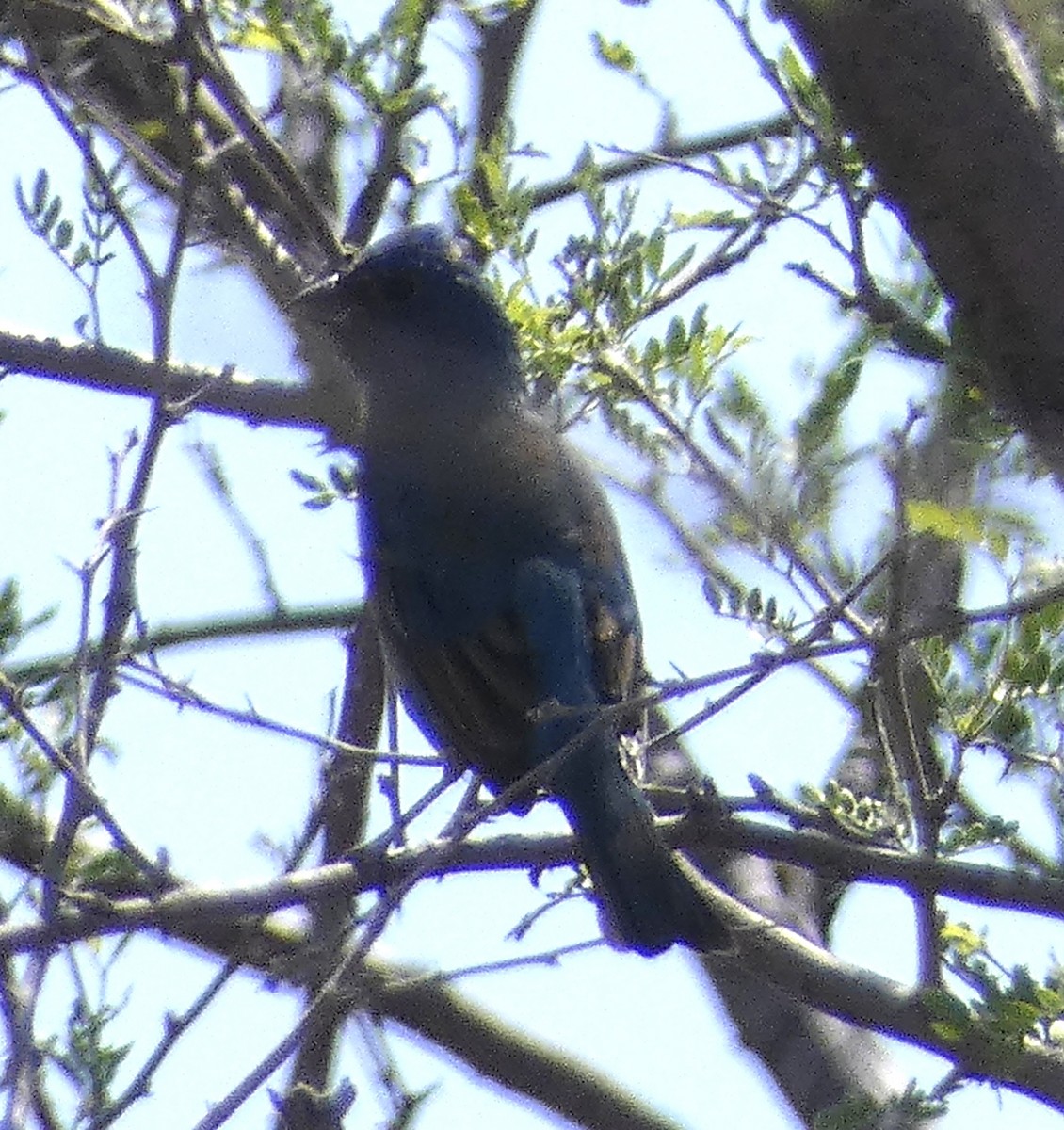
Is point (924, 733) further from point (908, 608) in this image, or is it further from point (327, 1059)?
point (327, 1059)

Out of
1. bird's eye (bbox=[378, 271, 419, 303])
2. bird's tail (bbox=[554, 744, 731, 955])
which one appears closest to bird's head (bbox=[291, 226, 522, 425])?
bird's eye (bbox=[378, 271, 419, 303])

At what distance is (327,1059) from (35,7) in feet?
7.63

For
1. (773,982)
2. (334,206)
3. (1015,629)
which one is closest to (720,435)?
(1015,629)

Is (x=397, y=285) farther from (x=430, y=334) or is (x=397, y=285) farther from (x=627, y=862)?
(x=627, y=862)

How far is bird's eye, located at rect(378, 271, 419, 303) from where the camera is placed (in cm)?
488

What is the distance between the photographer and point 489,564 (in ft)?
14.4

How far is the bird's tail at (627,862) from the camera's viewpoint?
381 centimetres

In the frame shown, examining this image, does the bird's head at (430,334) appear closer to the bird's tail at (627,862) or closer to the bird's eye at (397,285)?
the bird's eye at (397,285)

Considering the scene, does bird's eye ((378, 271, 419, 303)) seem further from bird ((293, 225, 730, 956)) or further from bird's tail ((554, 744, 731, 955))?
bird's tail ((554, 744, 731, 955))

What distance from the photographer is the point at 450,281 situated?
16.3 ft

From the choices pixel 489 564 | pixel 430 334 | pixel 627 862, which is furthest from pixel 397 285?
pixel 627 862

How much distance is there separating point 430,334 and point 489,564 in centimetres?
86

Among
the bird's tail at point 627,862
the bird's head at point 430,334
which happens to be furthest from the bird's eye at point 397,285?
the bird's tail at point 627,862

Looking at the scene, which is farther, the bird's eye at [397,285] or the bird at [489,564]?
the bird's eye at [397,285]
